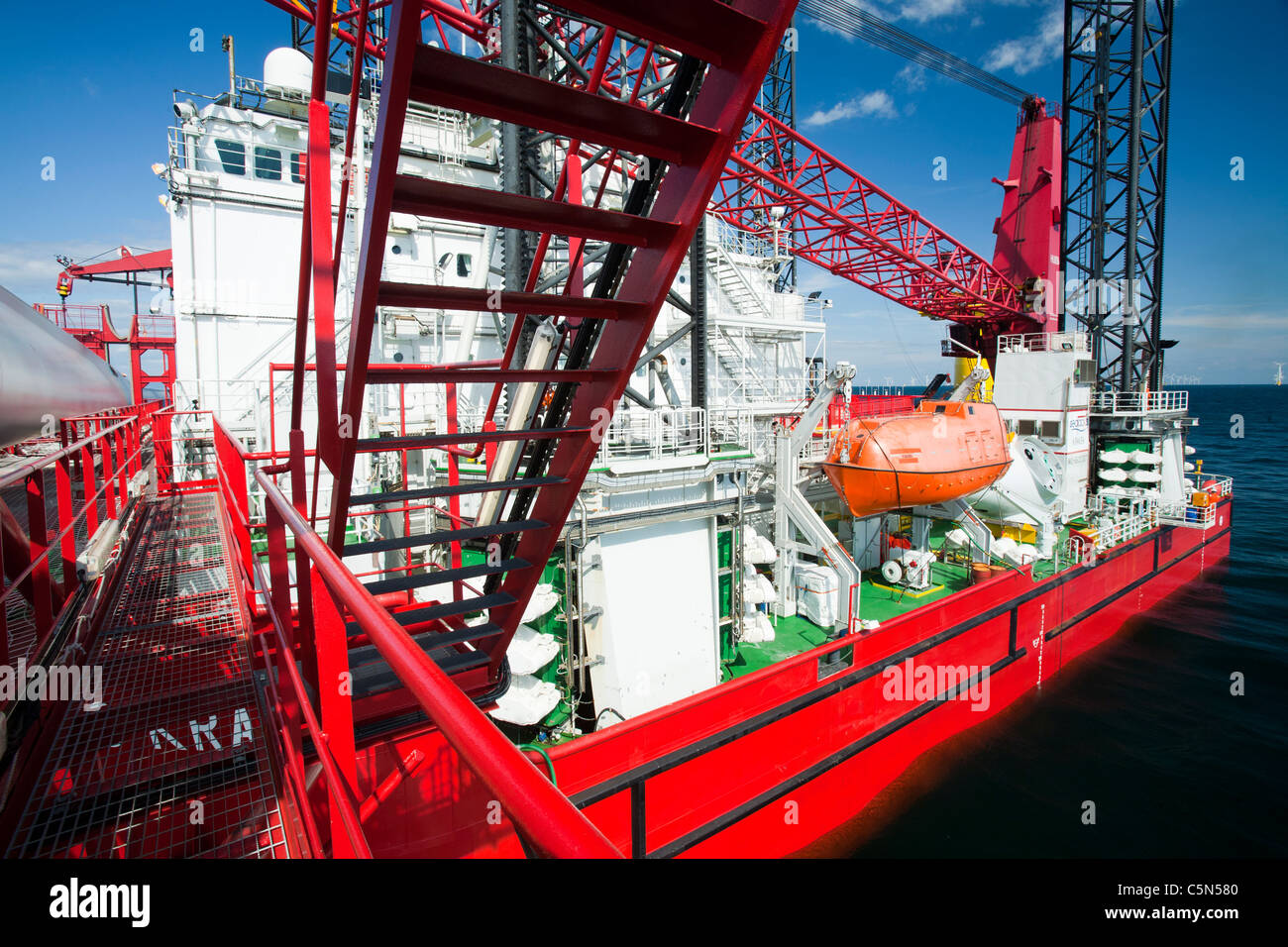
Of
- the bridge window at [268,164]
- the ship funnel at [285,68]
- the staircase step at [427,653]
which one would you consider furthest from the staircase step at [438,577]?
the ship funnel at [285,68]

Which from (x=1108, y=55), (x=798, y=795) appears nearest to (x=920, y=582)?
(x=798, y=795)

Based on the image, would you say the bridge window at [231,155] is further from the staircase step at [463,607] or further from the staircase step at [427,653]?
the staircase step at [463,607]

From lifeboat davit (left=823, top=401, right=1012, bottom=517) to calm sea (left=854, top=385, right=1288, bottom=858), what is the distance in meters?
4.15

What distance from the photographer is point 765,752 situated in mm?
6715

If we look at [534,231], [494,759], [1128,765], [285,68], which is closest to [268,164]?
[285,68]

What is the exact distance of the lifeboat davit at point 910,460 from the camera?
11.5 metres

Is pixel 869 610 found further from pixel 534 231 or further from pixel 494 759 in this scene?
pixel 494 759

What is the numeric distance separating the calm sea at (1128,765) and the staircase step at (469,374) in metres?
7.69

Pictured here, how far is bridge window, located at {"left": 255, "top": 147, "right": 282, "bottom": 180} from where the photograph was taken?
39.2ft

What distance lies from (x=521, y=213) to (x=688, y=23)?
93 cm

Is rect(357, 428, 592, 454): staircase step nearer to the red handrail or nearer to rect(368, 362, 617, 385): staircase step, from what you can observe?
rect(368, 362, 617, 385): staircase step

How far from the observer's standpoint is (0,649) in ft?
7.47

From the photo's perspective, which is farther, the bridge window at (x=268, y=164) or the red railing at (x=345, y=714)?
the bridge window at (x=268, y=164)
